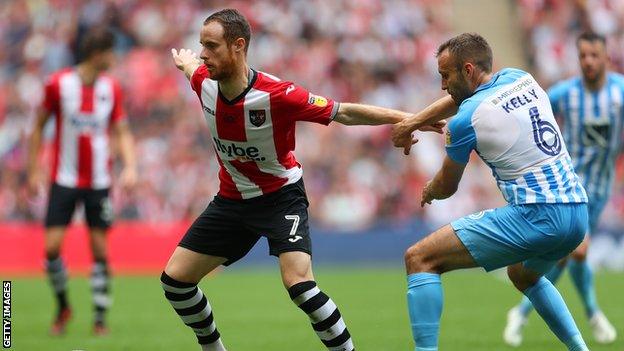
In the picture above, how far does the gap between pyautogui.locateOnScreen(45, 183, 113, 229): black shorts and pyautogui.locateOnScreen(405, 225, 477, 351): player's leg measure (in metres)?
5.21

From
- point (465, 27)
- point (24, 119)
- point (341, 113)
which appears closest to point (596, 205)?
point (341, 113)

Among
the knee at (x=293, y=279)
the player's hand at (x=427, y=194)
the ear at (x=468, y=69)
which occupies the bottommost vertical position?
the knee at (x=293, y=279)

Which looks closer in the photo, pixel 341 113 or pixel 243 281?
pixel 341 113

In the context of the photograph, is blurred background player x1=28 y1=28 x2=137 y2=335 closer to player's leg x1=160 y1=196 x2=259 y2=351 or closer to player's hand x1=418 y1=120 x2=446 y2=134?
player's leg x1=160 y1=196 x2=259 y2=351

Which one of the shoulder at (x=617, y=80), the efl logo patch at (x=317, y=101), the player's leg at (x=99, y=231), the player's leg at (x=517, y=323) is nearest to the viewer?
the efl logo patch at (x=317, y=101)

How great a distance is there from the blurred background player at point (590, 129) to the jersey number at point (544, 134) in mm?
3498

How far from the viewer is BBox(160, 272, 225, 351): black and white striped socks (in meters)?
8.12

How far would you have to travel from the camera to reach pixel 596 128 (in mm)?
10992

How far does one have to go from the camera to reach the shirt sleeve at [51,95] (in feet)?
38.1

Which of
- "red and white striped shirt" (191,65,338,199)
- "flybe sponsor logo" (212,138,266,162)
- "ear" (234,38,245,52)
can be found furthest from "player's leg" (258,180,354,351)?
"ear" (234,38,245,52)

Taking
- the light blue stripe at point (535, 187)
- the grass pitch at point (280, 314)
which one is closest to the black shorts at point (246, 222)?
the light blue stripe at point (535, 187)

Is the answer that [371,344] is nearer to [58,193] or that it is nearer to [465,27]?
[58,193]

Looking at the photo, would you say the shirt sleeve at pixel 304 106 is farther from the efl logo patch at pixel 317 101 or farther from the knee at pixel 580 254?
the knee at pixel 580 254

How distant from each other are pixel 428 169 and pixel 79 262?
7151mm
